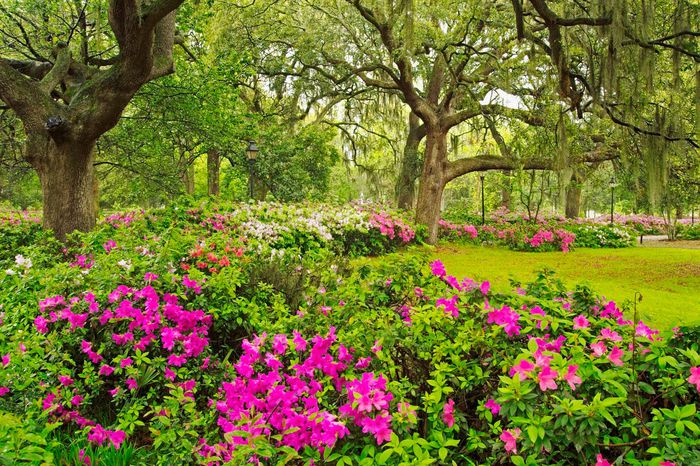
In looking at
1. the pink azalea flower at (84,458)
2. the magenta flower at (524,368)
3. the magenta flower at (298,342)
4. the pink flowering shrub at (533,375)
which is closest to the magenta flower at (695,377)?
the pink flowering shrub at (533,375)

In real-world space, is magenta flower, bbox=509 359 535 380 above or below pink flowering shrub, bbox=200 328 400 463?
above

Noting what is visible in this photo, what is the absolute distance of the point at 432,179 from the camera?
43.9ft

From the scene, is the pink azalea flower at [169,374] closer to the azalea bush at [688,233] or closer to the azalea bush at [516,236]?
the azalea bush at [516,236]

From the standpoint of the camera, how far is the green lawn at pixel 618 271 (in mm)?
6867

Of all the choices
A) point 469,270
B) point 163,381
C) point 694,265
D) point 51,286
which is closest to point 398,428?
point 163,381

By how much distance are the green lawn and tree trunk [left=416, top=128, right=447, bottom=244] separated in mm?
972

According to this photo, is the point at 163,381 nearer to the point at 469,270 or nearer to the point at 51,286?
the point at 51,286

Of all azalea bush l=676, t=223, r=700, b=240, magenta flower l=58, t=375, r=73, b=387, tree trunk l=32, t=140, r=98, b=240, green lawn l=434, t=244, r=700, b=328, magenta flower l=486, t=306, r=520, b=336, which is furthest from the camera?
azalea bush l=676, t=223, r=700, b=240

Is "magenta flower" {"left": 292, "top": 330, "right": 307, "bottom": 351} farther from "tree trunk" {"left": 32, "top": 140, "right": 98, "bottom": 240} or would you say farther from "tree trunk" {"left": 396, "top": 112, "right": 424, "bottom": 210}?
"tree trunk" {"left": 396, "top": 112, "right": 424, "bottom": 210}

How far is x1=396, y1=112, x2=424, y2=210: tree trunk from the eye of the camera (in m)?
17.9

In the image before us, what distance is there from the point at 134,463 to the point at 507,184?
18.2m

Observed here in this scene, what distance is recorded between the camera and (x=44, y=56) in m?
9.95

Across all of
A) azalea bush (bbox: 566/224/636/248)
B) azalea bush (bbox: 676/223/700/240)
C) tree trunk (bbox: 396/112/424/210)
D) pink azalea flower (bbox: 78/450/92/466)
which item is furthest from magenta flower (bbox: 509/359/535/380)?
azalea bush (bbox: 676/223/700/240)

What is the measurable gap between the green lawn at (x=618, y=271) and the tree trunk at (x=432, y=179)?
97 cm
